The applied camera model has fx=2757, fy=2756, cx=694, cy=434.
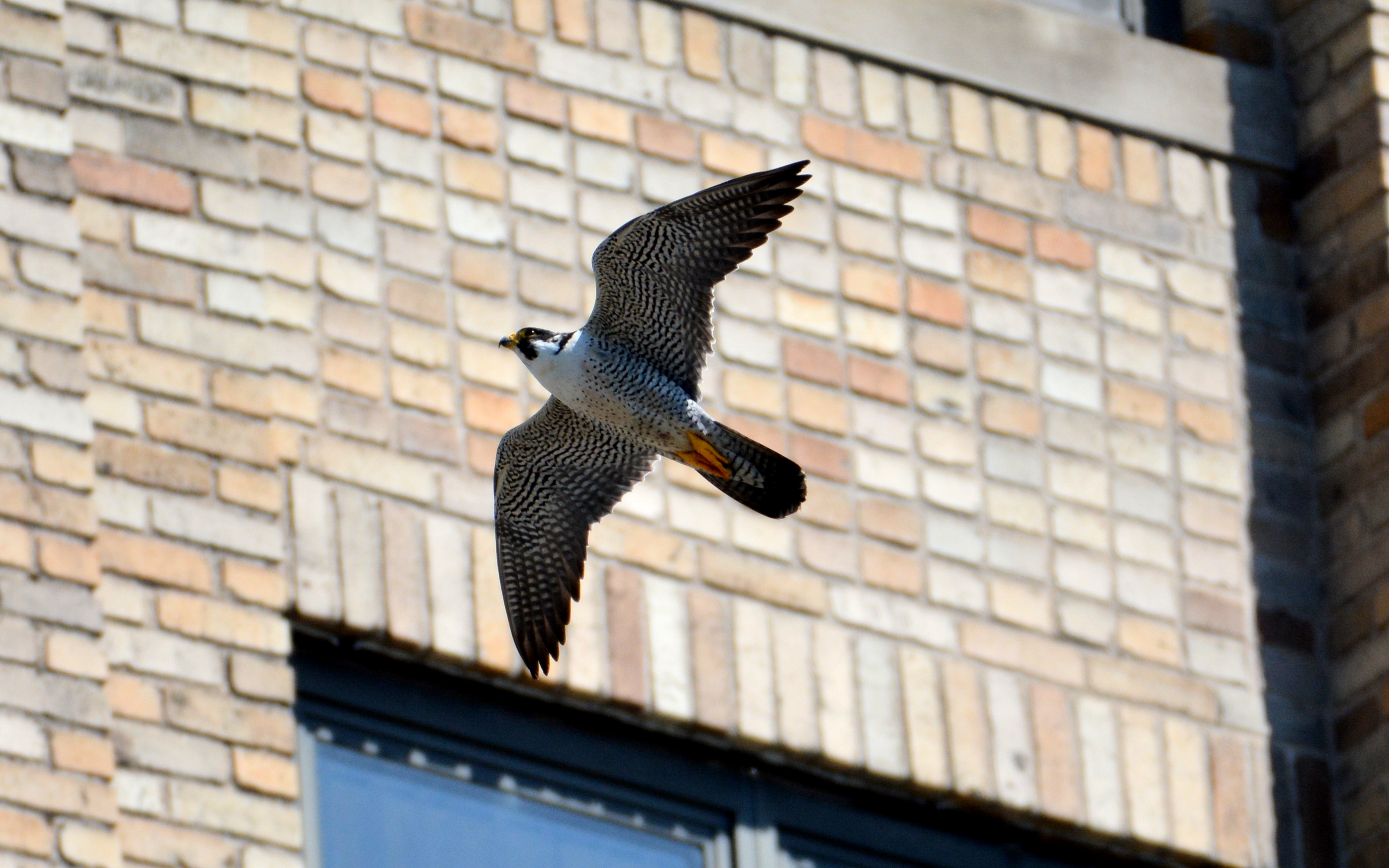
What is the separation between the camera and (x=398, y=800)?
5664 millimetres

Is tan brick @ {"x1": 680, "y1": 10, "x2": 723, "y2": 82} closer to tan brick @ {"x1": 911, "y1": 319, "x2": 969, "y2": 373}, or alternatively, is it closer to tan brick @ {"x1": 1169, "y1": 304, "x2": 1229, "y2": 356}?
tan brick @ {"x1": 911, "y1": 319, "x2": 969, "y2": 373}

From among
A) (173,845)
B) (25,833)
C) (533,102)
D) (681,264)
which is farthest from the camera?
(533,102)

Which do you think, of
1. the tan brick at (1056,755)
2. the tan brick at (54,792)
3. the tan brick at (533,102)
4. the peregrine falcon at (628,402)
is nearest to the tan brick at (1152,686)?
the tan brick at (1056,755)

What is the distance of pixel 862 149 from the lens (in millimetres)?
6645

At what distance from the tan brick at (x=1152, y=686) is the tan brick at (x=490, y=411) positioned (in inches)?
58.1

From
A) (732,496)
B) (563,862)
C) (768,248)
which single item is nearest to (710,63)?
(768,248)

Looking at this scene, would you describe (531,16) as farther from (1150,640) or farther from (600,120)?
(1150,640)

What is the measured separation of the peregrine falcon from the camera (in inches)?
216

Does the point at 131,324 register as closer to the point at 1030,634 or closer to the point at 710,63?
the point at 710,63

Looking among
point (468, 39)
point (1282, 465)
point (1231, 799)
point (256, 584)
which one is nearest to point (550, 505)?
point (256, 584)

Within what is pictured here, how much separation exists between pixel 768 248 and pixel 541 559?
3.76 feet

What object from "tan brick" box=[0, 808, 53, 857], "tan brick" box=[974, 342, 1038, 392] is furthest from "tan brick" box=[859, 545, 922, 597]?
"tan brick" box=[0, 808, 53, 857]

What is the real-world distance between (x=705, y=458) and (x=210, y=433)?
1002 mm

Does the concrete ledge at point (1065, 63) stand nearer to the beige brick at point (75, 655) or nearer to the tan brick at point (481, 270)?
the tan brick at point (481, 270)
